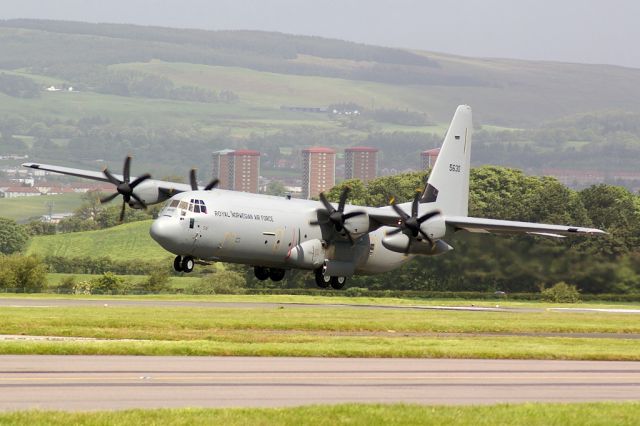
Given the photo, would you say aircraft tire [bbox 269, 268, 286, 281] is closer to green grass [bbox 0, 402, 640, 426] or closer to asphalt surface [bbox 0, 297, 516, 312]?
asphalt surface [bbox 0, 297, 516, 312]

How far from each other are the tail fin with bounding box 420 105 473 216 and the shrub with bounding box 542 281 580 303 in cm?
993

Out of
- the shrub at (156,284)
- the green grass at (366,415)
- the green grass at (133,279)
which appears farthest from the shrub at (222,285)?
the green grass at (366,415)

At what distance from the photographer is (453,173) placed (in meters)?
78.7

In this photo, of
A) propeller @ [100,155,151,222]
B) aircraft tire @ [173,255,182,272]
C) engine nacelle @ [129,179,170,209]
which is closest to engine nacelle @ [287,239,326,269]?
aircraft tire @ [173,255,182,272]

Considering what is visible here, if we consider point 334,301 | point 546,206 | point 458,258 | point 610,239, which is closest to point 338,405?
point 458,258

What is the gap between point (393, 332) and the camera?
58531 millimetres

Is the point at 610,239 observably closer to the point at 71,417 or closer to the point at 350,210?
the point at 350,210

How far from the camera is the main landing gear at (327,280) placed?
70.2 m

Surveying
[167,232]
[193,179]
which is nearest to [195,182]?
[193,179]

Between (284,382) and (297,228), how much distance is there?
34.9m

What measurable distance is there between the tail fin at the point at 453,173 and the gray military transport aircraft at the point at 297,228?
0.09 m

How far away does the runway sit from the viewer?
28703 millimetres

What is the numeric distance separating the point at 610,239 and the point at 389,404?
69838mm

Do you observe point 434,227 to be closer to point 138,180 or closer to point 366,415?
point 138,180
